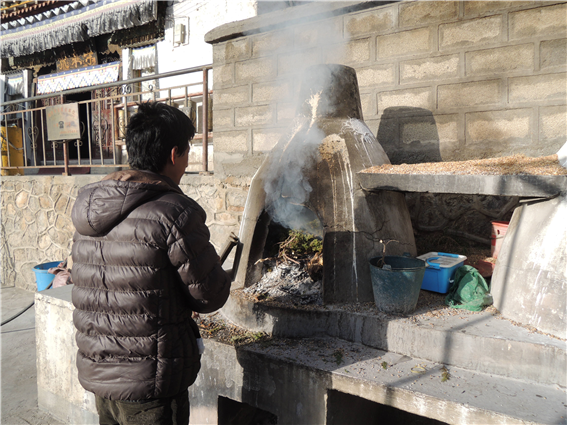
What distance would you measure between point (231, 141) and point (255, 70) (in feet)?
3.20

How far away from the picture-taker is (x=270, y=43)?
479 cm

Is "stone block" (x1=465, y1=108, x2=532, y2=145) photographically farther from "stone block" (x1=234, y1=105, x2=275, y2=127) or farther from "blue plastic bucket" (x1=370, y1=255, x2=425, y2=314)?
"stone block" (x1=234, y1=105, x2=275, y2=127)

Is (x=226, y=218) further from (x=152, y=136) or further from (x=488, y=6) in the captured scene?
(x=488, y=6)

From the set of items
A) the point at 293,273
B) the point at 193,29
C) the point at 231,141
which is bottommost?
the point at 293,273

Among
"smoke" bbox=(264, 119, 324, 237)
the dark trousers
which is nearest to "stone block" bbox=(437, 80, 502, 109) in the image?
"smoke" bbox=(264, 119, 324, 237)

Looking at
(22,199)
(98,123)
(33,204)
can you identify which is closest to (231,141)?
(33,204)

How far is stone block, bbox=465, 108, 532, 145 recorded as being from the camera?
3.53 metres

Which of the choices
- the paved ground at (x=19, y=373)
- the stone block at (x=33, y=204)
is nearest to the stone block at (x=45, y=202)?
the stone block at (x=33, y=204)

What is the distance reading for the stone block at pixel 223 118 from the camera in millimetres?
5238

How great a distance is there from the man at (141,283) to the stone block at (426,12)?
3.14 metres

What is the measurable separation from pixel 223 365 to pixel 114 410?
114cm

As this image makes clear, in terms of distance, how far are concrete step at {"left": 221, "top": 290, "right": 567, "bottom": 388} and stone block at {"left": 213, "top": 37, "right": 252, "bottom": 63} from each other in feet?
10.6

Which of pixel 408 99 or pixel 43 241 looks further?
pixel 43 241

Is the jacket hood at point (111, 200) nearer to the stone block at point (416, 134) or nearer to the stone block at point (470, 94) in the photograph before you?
the stone block at point (416, 134)
